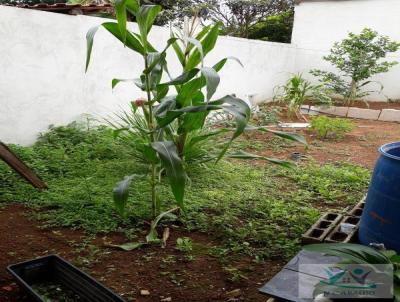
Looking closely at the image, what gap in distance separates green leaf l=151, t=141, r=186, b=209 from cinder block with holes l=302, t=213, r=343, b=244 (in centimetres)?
91

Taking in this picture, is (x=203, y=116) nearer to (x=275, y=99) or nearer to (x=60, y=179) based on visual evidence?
(x=60, y=179)

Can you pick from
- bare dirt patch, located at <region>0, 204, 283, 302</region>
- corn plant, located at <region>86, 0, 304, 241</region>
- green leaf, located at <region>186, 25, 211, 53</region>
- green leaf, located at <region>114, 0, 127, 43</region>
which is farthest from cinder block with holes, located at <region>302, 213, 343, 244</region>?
green leaf, located at <region>114, 0, 127, 43</region>

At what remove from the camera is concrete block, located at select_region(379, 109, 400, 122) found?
7750 millimetres

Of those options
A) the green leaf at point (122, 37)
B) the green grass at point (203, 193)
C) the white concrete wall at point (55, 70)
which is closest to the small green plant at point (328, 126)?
the green grass at point (203, 193)

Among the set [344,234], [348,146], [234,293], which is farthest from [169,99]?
[348,146]

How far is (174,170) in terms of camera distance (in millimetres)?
1790

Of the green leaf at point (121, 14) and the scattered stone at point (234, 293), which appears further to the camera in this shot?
the green leaf at point (121, 14)

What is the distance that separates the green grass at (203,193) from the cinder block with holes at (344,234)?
22 centimetres

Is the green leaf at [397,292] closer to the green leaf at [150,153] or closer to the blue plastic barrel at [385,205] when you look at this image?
the blue plastic barrel at [385,205]

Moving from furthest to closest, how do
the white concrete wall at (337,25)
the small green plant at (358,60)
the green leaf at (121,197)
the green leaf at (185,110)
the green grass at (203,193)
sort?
the white concrete wall at (337,25), the small green plant at (358,60), the green grass at (203,193), the green leaf at (121,197), the green leaf at (185,110)

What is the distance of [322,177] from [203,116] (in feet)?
6.77

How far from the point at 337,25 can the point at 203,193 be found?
8598 millimetres

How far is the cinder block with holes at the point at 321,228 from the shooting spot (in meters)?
2.22

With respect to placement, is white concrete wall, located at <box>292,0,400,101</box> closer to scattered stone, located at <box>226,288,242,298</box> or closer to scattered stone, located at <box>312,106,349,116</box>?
scattered stone, located at <box>312,106,349,116</box>
